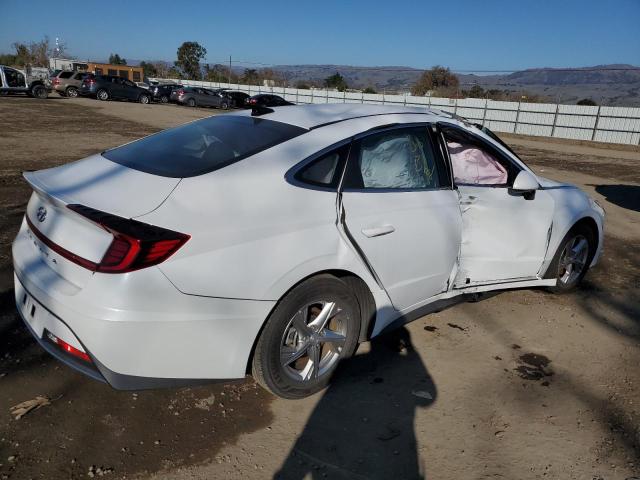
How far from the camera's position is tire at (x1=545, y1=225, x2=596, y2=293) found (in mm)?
4432

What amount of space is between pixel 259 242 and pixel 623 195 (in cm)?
1023

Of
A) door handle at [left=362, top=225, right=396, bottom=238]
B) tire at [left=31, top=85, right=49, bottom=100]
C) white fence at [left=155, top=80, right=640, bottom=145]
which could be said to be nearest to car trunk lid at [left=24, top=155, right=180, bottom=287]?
door handle at [left=362, top=225, right=396, bottom=238]

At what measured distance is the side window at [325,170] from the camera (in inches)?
109

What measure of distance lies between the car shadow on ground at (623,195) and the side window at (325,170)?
7.96 metres

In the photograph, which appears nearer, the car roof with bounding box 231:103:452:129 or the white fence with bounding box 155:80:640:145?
the car roof with bounding box 231:103:452:129

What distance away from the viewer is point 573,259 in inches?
184

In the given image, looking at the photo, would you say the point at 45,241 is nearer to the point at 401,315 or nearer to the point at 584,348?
the point at 401,315

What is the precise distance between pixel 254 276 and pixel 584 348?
2.78 m

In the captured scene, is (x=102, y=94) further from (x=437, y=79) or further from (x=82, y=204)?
(x=437, y=79)

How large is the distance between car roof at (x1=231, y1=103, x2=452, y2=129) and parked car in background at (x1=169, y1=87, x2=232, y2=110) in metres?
35.3

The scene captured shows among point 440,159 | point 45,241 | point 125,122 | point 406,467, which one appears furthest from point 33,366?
point 125,122

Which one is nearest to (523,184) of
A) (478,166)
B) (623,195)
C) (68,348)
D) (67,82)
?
(478,166)

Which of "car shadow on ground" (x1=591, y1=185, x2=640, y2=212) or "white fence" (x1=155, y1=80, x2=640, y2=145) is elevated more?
"white fence" (x1=155, y1=80, x2=640, y2=145)

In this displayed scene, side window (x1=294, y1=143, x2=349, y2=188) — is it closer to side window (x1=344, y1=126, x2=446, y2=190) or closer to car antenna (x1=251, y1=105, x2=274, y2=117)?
side window (x1=344, y1=126, x2=446, y2=190)
